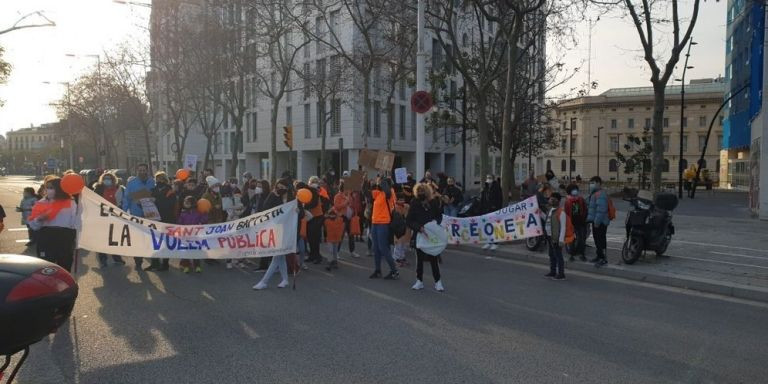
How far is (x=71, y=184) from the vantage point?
25.2 feet

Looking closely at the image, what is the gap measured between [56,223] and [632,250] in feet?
32.5

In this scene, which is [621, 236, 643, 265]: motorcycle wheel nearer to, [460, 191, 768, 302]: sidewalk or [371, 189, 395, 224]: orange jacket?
[460, 191, 768, 302]: sidewalk

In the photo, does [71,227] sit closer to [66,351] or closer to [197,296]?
[197,296]

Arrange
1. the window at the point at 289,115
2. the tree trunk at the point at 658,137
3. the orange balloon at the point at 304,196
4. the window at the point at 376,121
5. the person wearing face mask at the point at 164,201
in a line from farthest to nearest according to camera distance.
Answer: the window at the point at 289,115, the window at the point at 376,121, the tree trunk at the point at 658,137, the person wearing face mask at the point at 164,201, the orange balloon at the point at 304,196

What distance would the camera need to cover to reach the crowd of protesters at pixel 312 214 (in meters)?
7.70

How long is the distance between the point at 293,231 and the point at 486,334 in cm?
388

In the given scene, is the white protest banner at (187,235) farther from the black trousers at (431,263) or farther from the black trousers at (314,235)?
the black trousers at (314,235)

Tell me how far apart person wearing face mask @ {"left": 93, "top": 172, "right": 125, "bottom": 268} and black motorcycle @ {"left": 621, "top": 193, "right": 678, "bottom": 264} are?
396 inches

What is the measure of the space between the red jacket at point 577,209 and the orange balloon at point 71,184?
8.21m

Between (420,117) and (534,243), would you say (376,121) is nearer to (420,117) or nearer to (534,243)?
(420,117)

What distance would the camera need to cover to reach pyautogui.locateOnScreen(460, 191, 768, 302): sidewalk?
362 inches

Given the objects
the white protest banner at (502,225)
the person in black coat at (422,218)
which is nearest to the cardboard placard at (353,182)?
the white protest banner at (502,225)

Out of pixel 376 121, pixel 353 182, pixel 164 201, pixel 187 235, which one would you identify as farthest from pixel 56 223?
pixel 376 121

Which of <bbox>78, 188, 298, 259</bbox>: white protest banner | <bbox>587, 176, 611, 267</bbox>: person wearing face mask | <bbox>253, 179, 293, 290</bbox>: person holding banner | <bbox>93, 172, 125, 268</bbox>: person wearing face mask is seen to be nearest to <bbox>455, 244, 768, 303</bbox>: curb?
<bbox>587, 176, 611, 267</bbox>: person wearing face mask
